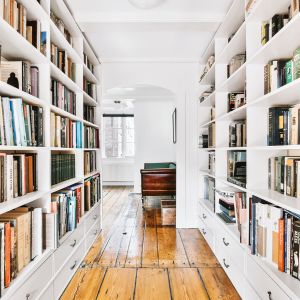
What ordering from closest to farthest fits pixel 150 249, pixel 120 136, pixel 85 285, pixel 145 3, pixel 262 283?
pixel 262 283, pixel 85 285, pixel 145 3, pixel 150 249, pixel 120 136

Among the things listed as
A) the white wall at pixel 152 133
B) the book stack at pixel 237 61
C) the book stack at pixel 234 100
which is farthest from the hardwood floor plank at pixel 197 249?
the white wall at pixel 152 133

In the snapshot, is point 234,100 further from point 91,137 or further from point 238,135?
point 91,137

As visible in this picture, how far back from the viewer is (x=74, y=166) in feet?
9.09

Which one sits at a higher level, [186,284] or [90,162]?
[90,162]

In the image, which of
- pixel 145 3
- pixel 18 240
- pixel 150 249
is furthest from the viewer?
pixel 150 249

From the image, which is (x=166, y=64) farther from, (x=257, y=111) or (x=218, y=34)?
(x=257, y=111)

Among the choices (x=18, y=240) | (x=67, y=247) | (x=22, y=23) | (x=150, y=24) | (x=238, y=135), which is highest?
(x=150, y=24)

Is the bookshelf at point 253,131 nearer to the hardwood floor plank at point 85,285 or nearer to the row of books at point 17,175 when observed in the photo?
the hardwood floor plank at point 85,285

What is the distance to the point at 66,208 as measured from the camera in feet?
7.41

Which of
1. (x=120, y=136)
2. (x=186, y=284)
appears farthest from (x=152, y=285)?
(x=120, y=136)

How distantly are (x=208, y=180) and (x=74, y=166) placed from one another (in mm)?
1736

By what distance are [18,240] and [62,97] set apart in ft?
4.29

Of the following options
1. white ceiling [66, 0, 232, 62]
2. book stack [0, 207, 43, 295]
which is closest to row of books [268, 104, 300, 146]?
white ceiling [66, 0, 232, 62]

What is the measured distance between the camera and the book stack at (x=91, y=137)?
3.19 metres
